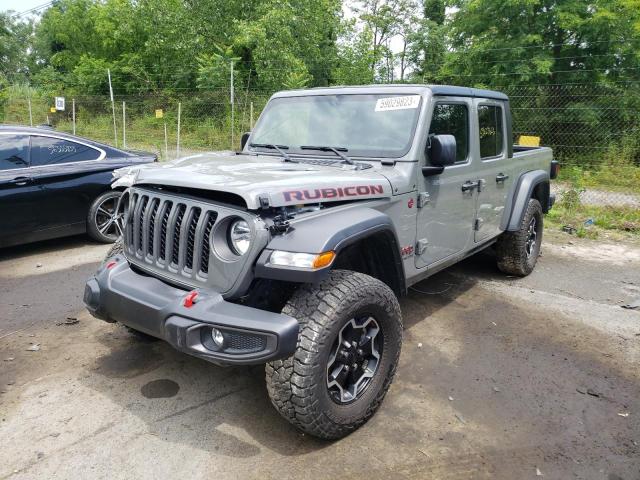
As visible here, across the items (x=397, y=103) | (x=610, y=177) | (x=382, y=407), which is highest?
(x=397, y=103)

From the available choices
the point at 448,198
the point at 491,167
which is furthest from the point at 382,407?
the point at 491,167

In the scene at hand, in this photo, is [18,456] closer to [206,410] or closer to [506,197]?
[206,410]

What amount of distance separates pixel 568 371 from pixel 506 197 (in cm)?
195

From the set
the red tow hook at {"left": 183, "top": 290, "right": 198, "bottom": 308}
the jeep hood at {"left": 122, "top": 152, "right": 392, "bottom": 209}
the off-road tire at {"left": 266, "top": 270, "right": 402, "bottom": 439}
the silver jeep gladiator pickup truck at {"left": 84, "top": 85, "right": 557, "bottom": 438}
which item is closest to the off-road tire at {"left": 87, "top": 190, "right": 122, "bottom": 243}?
the silver jeep gladiator pickup truck at {"left": 84, "top": 85, "right": 557, "bottom": 438}

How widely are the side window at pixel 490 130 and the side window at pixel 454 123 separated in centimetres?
27


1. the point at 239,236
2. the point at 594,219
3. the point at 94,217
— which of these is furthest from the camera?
the point at 594,219

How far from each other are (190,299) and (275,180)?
0.76 m

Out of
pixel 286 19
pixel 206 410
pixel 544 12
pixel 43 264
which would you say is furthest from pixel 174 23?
pixel 206 410

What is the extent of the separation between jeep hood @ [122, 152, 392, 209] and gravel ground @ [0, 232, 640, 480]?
1291 mm

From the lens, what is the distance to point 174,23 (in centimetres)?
2294

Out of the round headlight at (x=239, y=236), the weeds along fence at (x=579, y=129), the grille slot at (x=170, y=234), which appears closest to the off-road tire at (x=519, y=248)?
the round headlight at (x=239, y=236)

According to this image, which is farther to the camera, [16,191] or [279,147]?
[16,191]

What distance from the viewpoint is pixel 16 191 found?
5527 mm

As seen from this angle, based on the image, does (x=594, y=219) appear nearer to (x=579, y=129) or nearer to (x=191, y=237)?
(x=579, y=129)
